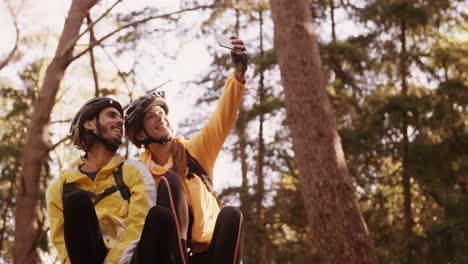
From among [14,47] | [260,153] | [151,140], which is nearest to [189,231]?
[151,140]

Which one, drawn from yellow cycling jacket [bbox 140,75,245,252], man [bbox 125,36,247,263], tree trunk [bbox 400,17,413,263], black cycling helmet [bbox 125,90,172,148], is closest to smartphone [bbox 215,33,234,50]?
man [bbox 125,36,247,263]

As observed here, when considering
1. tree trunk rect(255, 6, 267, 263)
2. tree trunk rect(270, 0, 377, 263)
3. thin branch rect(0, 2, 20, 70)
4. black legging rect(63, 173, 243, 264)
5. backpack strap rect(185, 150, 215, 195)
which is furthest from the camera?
tree trunk rect(255, 6, 267, 263)

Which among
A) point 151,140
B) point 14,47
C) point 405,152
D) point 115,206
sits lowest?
point 115,206

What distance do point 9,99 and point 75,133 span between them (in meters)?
12.8

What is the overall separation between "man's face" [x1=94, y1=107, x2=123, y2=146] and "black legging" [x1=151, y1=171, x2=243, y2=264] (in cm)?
66

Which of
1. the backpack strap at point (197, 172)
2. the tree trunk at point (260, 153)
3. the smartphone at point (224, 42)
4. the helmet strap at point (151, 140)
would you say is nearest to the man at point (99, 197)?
the helmet strap at point (151, 140)

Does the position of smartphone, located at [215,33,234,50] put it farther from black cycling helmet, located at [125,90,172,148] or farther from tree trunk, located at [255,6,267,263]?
tree trunk, located at [255,6,267,263]

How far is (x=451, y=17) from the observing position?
11.7 m

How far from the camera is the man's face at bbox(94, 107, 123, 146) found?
11.2 feet

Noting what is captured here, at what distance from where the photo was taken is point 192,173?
3.32 metres

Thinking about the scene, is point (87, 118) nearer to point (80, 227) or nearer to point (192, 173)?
point (192, 173)

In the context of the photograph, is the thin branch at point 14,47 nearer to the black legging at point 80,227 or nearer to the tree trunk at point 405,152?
the tree trunk at point 405,152

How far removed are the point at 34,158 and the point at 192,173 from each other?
5298 mm

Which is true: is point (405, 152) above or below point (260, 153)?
below
